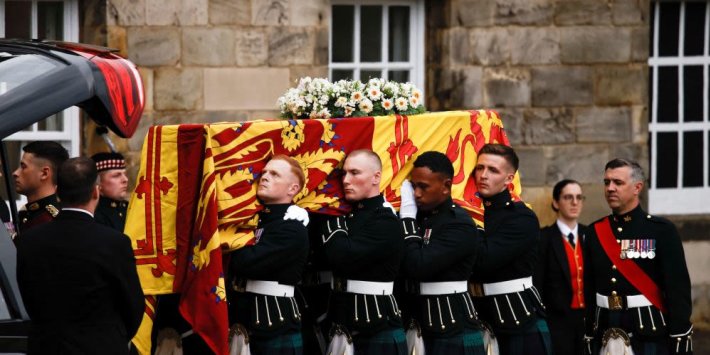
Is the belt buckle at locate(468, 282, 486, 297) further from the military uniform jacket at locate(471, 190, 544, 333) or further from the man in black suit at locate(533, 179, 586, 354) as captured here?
the man in black suit at locate(533, 179, 586, 354)

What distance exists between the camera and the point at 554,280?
11.4 meters

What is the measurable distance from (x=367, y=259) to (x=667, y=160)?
5.91m

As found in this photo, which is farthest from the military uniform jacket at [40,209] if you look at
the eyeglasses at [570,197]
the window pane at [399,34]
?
the window pane at [399,34]

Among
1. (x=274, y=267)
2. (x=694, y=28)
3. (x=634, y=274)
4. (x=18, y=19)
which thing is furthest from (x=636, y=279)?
(x=18, y=19)

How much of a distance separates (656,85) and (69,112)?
512 cm

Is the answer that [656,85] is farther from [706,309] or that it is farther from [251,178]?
[251,178]

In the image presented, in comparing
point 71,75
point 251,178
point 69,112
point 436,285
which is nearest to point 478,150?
point 436,285

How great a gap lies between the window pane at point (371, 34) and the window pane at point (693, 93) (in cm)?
283

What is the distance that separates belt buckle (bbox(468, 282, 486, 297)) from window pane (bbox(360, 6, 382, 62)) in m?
3.92

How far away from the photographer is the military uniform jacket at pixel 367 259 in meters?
8.82

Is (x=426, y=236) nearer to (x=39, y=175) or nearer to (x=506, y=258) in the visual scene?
(x=506, y=258)

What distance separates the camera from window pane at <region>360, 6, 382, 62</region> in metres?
13.1

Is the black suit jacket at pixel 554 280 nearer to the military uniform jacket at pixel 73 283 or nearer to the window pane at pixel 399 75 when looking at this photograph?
the window pane at pixel 399 75

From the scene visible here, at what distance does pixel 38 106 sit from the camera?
707 centimetres
